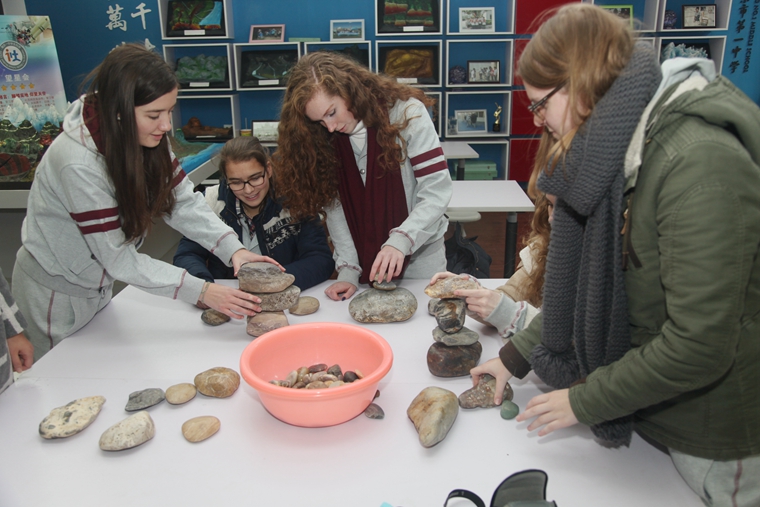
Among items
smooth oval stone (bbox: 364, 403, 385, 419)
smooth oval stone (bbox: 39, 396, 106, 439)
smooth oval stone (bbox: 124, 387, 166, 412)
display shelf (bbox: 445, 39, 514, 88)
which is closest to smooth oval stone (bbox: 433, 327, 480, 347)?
smooth oval stone (bbox: 364, 403, 385, 419)

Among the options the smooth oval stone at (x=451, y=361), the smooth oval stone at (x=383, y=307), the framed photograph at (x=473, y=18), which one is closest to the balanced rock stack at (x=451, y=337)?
the smooth oval stone at (x=451, y=361)

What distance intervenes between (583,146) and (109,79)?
1239 mm

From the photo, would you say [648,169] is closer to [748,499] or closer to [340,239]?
[748,499]

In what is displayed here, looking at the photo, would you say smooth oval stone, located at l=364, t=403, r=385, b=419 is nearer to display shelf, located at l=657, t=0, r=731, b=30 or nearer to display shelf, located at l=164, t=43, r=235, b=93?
display shelf, located at l=164, t=43, r=235, b=93

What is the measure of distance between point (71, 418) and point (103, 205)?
59 cm

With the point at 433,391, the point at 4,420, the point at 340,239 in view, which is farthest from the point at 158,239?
the point at 433,391

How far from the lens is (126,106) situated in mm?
1493

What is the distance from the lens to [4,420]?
4.01 ft

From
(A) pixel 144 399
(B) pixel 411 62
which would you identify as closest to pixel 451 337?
(A) pixel 144 399

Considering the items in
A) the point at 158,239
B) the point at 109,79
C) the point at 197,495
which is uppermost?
the point at 109,79

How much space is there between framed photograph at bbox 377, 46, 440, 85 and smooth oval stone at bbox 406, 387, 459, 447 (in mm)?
4693

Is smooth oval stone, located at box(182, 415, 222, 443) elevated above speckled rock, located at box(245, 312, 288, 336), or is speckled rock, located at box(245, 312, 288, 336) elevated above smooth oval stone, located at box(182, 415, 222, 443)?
speckled rock, located at box(245, 312, 288, 336)

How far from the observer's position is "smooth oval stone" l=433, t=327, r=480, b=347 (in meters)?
1.40

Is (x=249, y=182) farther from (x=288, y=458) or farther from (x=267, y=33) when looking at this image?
(x=267, y=33)
